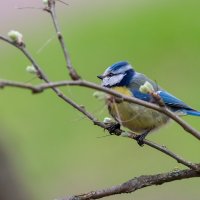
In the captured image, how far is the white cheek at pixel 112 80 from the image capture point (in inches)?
156

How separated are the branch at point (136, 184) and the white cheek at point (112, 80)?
4.53 ft

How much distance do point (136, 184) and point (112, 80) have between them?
4.77 ft

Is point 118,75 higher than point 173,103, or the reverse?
point 118,75

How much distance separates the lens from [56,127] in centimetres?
877

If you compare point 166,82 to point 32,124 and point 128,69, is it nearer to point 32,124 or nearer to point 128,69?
point 32,124

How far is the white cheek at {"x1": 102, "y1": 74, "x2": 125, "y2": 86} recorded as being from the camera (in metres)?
3.95

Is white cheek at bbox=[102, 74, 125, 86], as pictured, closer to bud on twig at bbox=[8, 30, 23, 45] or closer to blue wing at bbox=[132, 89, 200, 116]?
blue wing at bbox=[132, 89, 200, 116]

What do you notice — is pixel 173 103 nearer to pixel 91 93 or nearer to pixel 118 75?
pixel 118 75

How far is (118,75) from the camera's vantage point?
3953 millimetres

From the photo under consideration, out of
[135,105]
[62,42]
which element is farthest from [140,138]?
[62,42]

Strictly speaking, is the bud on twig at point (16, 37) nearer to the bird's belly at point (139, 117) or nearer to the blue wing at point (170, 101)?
the bird's belly at point (139, 117)

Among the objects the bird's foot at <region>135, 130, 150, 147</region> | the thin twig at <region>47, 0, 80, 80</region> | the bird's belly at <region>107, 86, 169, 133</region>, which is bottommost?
the bird's foot at <region>135, 130, 150, 147</region>

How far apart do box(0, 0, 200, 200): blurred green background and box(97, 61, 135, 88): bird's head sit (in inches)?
51.7

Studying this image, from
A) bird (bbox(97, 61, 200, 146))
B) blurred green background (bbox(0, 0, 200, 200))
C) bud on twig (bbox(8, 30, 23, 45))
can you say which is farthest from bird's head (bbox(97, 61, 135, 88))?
bud on twig (bbox(8, 30, 23, 45))
